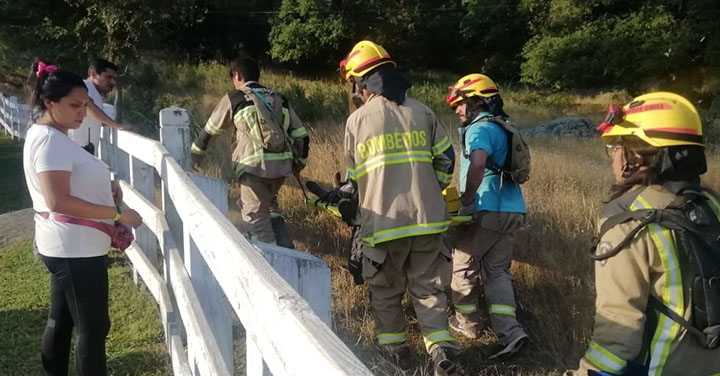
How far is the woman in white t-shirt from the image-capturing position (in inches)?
115

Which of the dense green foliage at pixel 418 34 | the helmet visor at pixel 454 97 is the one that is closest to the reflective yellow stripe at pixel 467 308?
the helmet visor at pixel 454 97

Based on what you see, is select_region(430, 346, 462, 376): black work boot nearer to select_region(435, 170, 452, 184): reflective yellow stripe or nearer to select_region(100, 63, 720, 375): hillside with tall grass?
select_region(100, 63, 720, 375): hillside with tall grass

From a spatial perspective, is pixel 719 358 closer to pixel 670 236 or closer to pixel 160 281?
pixel 670 236

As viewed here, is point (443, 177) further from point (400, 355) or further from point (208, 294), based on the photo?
point (208, 294)

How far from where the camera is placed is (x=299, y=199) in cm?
723

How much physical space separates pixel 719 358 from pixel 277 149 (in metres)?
3.58

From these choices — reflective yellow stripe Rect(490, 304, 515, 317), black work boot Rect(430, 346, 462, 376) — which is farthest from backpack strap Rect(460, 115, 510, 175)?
black work boot Rect(430, 346, 462, 376)

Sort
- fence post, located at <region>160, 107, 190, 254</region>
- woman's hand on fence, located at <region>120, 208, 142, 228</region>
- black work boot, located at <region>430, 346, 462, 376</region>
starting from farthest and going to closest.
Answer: fence post, located at <region>160, 107, 190, 254</region> < black work boot, located at <region>430, 346, 462, 376</region> < woman's hand on fence, located at <region>120, 208, 142, 228</region>

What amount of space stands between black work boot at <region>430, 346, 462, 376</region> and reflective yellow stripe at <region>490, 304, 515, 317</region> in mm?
531

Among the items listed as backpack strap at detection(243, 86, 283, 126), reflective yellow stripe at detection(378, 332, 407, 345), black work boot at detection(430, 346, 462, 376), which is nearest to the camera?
black work boot at detection(430, 346, 462, 376)

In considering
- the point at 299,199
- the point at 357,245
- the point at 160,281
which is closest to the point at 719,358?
the point at 357,245

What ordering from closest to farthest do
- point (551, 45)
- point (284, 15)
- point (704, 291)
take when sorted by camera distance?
point (704, 291) → point (551, 45) → point (284, 15)

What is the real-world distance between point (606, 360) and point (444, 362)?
1.78 metres

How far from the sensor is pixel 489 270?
4.46 m
